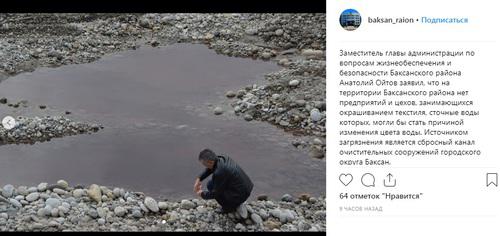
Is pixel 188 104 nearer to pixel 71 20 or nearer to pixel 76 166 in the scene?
pixel 76 166

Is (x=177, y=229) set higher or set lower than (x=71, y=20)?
lower

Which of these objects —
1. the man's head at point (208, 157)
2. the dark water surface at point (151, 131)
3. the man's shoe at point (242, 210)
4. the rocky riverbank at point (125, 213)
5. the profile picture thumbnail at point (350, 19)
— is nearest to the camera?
the profile picture thumbnail at point (350, 19)

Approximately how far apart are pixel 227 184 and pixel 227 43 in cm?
1186

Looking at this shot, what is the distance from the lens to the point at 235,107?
16656 mm

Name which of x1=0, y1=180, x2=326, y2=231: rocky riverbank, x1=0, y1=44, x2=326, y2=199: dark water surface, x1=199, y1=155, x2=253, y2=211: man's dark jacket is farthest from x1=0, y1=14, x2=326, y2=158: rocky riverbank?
x1=199, y1=155, x2=253, y2=211: man's dark jacket

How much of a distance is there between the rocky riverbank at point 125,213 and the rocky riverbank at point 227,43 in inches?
186

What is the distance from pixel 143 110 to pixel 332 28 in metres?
9.90

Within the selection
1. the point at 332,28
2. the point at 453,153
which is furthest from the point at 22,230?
the point at 453,153

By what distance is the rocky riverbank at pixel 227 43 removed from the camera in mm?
16484

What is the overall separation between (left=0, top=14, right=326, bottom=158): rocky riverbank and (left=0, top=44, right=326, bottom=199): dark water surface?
0.57 m

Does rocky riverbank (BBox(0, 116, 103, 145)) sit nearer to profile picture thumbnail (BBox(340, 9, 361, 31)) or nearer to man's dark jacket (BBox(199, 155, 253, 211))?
Answer: man's dark jacket (BBox(199, 155, 253, 211))

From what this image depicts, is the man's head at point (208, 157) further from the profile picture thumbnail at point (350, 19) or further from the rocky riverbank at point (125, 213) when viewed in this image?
the profile picture thumbnail at point (350, 19)

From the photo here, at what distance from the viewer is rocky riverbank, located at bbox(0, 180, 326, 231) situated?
1046 cm

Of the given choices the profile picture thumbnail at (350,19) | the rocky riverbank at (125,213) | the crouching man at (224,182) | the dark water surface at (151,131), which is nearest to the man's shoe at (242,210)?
the rocky riverbank at (125,213)
